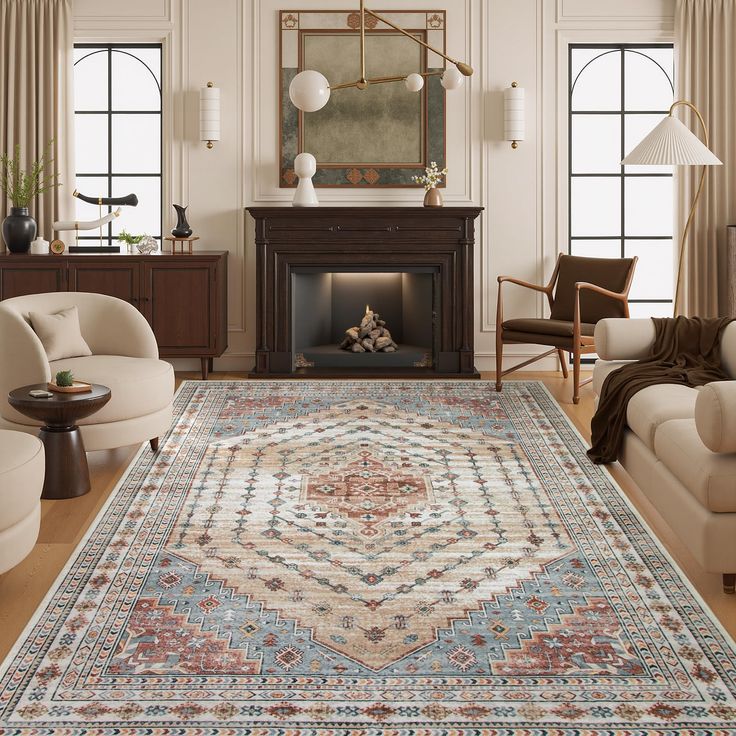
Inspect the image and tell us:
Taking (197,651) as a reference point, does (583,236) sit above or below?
above

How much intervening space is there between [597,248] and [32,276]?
4318 millimetres

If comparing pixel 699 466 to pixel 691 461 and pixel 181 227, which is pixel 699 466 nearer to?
pixel 691 461

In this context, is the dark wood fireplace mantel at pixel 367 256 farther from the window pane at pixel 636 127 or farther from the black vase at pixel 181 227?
the window pane at pixel 636 127

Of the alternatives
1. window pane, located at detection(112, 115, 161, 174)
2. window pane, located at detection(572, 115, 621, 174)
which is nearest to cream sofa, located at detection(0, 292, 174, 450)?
window pane, located at detection(112, 115, 161, 174)

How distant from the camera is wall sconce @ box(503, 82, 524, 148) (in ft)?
24.4

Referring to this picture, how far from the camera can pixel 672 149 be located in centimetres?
631

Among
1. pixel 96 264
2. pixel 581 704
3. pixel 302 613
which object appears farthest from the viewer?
pixel 96 264

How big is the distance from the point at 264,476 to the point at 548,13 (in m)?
4.67

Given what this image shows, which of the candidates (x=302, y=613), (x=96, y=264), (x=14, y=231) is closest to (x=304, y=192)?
(x=96, y=264)

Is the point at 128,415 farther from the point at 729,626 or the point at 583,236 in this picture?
the point at 583,236

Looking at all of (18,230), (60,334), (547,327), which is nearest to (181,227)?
(18,230)

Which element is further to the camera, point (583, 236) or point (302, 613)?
point (583, 236)

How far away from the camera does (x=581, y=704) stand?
2510mm

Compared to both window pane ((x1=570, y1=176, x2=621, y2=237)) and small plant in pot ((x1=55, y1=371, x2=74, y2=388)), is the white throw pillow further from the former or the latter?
window pane ((x1=570, y1=176, x2=621, y2=237))
